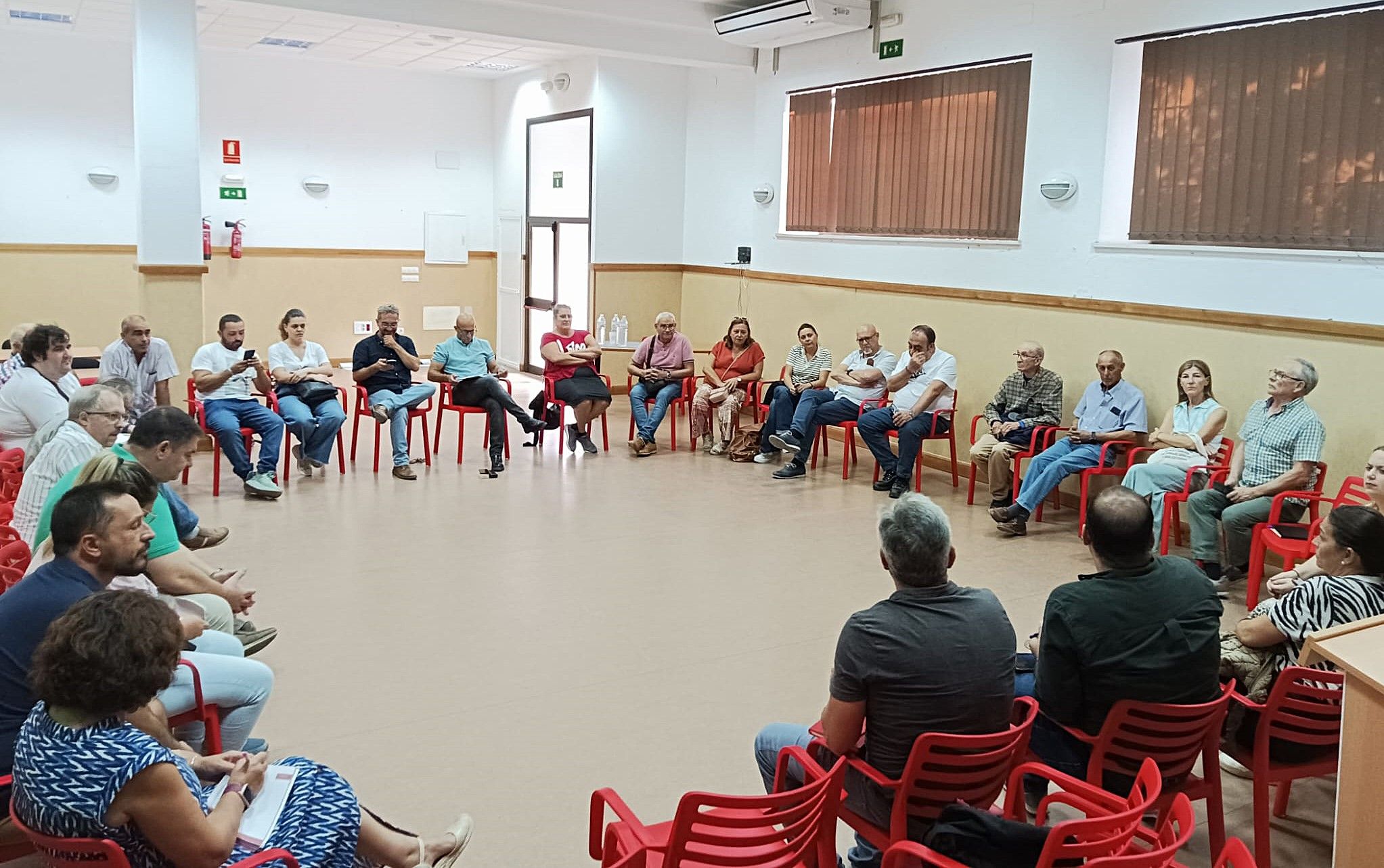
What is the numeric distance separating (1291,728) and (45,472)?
13.0ft

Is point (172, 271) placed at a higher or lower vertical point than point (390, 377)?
higher

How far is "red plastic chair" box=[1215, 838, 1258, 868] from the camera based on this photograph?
5.76 feet

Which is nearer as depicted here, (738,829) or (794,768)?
(738,829)

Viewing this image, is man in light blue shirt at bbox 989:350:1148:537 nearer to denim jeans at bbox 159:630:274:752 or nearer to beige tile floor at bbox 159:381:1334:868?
beige tile floor at bbox 159:381:1334:868

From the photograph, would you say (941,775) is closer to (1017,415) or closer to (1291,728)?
(1291,728)

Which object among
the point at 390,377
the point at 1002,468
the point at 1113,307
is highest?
the point at 1113,307

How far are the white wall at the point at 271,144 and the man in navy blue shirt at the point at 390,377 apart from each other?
4.83m

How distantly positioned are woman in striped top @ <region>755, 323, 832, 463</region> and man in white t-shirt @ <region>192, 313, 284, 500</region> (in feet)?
10.9

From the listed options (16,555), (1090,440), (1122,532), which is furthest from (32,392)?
(1090,440)

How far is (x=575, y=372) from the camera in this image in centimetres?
849

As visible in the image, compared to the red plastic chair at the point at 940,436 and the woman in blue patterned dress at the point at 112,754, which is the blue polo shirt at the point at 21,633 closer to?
the woman in blue patterned dress at the point at 112,754

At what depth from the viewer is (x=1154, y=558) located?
9.46ft

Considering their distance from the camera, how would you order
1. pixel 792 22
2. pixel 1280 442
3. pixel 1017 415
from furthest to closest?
pixel 792 22
pixel 1017 415
pixel 1280 442

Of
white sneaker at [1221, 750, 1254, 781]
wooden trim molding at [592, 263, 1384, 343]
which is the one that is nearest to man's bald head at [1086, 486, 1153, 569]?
white sneaker at [1221, 750, 1254, 781]
